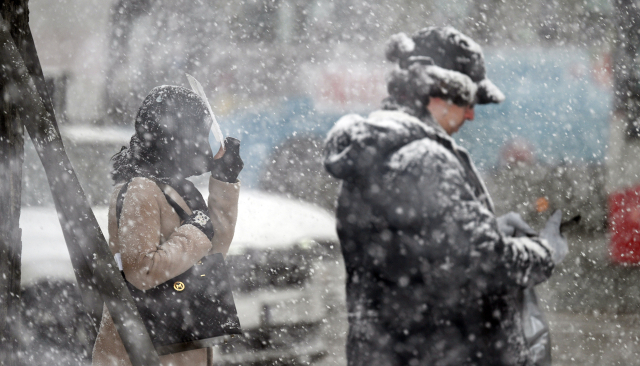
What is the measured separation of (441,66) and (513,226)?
46 cm

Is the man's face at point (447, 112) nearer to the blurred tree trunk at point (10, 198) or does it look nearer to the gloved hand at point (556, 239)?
the gloved hand at point (556, 239)

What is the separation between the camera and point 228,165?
2053 millimetres

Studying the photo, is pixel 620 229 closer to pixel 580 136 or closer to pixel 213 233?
pixel 580 136

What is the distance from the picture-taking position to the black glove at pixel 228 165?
2049 millimetres

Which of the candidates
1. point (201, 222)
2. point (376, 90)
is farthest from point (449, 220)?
point (376, 90)

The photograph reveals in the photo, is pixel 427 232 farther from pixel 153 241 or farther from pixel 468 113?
pixel 153 241

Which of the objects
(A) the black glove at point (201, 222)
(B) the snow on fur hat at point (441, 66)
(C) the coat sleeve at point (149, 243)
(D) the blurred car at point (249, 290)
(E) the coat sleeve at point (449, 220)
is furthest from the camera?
(D) the blurred car at point (249, 290)

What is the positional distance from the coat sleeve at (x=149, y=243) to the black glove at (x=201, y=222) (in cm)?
4

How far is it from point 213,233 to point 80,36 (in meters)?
4.52

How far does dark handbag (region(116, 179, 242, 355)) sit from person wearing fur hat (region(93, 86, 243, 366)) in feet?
0.12

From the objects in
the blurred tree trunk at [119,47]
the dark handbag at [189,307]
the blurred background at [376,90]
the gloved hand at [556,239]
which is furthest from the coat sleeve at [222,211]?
the blurred tree trunk at [119,47]

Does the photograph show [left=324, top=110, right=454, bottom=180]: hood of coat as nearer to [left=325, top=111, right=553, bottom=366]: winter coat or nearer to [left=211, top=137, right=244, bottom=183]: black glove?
[left=325, top=111, right=553, bottom=366]: winter coat

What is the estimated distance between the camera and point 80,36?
568 centimetres

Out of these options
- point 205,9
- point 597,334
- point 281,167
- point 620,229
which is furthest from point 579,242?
point 205,9
